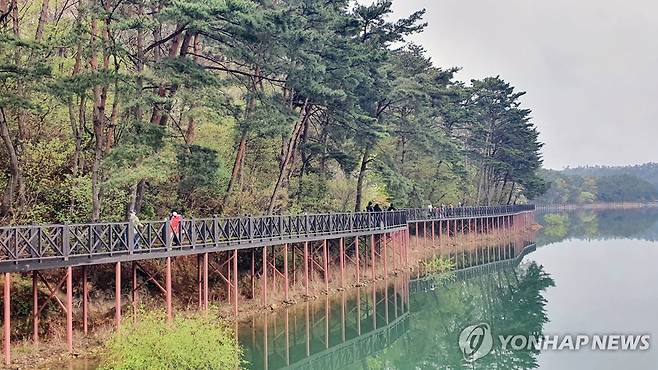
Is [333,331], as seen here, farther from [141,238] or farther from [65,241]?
[65,241]

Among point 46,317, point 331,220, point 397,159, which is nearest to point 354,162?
point 331,220

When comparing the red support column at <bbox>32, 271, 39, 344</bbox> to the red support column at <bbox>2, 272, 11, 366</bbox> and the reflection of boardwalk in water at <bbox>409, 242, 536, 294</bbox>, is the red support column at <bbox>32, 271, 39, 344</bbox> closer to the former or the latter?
the red support column at <bbox>2, 272, 11, 366</bbox>

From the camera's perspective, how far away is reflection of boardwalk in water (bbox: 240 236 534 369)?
22.5m

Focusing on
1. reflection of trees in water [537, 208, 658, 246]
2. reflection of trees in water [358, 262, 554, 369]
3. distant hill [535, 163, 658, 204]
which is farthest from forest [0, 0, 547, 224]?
distant hill [535, 163, 658, 204]

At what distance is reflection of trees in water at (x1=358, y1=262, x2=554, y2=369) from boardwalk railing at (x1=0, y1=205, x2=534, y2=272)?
627 cm

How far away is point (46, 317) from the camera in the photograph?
2112cm

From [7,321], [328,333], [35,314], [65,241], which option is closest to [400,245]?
[328,333]

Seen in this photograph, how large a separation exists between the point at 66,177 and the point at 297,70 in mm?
11177

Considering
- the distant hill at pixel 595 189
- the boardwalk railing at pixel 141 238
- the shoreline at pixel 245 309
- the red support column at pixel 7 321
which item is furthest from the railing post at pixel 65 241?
the distant hill at pixel 595 189

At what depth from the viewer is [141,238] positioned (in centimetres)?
2123

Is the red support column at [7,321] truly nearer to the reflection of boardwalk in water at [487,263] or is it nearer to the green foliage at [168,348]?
the green foliage at [168,348]

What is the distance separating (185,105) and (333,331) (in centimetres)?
1062

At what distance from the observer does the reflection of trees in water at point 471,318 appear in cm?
2303

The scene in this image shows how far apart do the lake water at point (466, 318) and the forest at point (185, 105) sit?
22.1 ft
